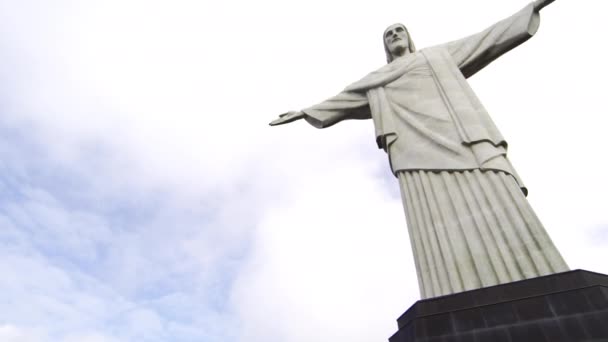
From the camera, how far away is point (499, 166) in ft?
16.4

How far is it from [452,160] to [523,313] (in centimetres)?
240

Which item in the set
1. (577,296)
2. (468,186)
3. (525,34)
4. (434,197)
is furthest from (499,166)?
(525,34)

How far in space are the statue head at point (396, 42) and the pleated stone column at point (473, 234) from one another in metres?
3.72

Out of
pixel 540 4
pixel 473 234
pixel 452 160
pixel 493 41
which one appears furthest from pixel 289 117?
pixel 540 4

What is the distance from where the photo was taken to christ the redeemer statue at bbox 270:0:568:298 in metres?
4.30

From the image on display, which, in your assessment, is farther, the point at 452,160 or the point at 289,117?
the point at 289,117

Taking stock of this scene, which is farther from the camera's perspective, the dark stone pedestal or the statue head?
the statue head

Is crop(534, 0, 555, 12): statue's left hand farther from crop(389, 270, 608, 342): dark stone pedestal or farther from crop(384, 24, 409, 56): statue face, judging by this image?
crop(389, 270, 608, 342): dark stone pedestal

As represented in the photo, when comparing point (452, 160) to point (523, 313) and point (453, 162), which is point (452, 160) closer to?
point (453, 162)

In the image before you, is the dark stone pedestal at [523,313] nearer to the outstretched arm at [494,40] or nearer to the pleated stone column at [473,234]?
the pleated stone column at [473,234]

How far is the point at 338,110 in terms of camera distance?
7703mm

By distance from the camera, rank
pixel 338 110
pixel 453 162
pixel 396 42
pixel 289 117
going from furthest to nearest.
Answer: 1. pixel 396 42
2. pixel 289 117
3. pixel 338 110
4. pixel 453 162

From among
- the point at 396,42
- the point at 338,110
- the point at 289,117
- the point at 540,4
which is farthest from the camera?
the point at 396,42

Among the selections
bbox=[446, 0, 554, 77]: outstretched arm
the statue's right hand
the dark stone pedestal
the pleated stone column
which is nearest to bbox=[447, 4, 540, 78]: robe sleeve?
bbox=[446, 0, 554, 77]: outstretched arm
